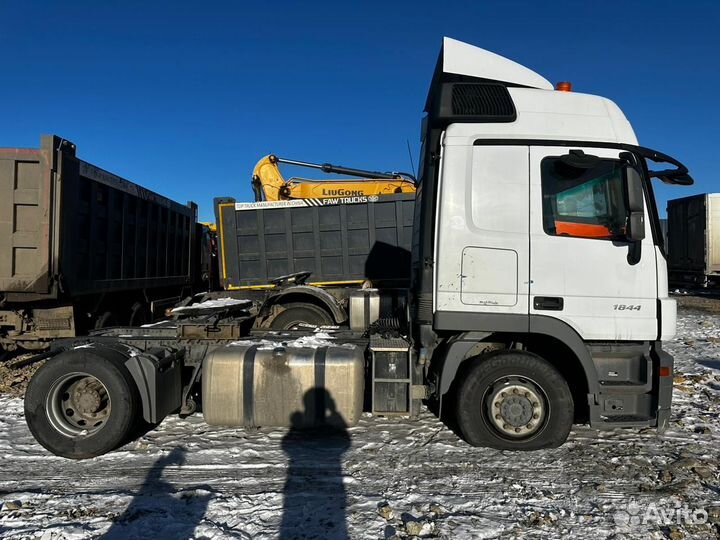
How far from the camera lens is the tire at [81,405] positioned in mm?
3748

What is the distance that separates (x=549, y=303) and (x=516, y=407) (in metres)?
0.92

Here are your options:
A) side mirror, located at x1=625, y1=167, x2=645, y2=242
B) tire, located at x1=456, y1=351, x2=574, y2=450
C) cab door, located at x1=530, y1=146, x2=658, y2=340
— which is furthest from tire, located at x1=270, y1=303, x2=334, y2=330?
side mirror, located at x1=625, y1=167, x2=645, y2=242

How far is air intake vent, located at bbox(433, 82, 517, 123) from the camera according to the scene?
3668 millimetres

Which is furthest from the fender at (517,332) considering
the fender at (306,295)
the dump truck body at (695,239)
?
the dump truck body at (695,239)

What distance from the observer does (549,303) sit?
3623 mm

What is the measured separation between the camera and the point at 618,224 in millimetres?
3533

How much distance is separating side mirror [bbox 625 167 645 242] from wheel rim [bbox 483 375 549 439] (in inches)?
56.0

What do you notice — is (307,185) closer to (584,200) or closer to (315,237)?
(315,237)

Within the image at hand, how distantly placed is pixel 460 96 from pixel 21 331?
6.08 meters

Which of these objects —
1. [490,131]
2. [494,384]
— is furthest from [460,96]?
[494,384]

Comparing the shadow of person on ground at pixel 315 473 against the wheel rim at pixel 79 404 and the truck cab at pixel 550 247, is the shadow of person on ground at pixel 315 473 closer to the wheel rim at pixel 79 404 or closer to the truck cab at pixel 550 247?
the truck cab at pixel 550 247

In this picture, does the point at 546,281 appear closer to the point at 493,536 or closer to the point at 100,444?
the point at 493,536

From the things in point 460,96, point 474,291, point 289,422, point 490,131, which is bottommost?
point 289,422

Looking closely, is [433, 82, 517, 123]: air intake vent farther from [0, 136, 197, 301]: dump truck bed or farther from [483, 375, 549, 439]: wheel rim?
[0, 136, 197, 301]: dump truck bed
